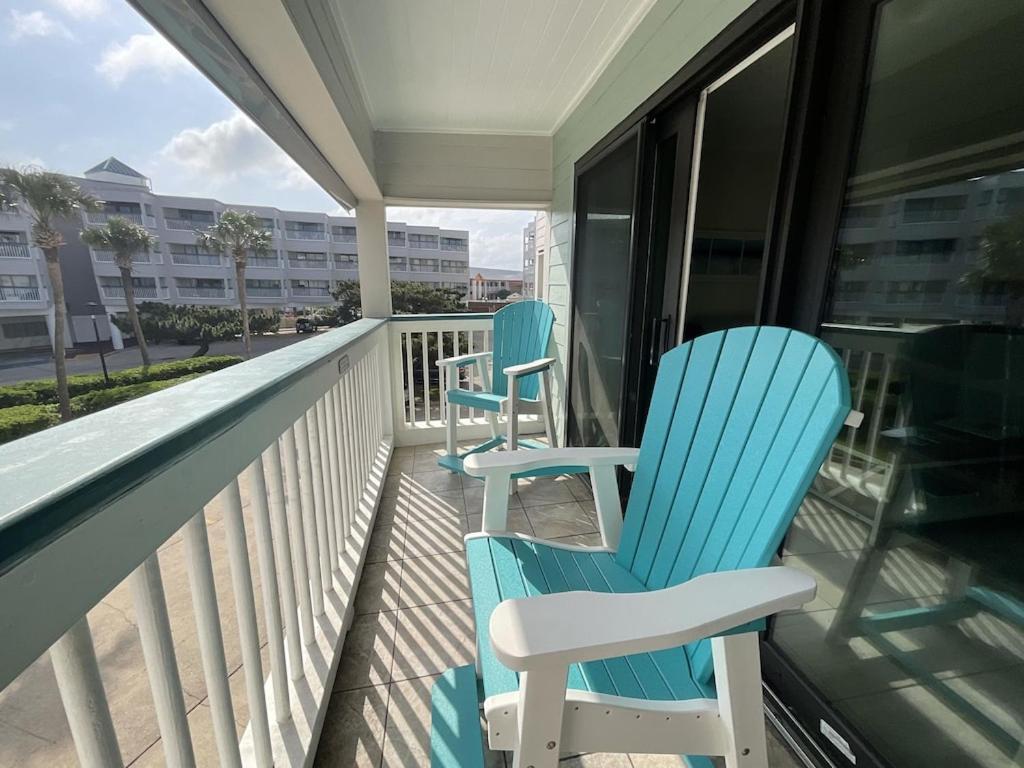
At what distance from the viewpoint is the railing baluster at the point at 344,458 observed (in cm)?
189

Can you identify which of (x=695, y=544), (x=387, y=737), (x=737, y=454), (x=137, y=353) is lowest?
(x=387, y=737)

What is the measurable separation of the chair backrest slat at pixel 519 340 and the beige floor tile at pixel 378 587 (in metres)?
1.44

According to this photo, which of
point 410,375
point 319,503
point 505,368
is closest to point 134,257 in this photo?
point 319,503

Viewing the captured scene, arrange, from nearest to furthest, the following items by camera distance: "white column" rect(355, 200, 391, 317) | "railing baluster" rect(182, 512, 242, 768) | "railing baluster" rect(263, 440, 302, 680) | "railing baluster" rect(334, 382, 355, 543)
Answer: "railing baluster" rect(182, 512, 242, 768)
"railing baluster" rect(263, 440, 302, 680)
"railing baluster" rect(334, 382, 355, 543)
"white column" rect(355, 200, 391, 317)

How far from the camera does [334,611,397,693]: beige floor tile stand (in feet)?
4.71

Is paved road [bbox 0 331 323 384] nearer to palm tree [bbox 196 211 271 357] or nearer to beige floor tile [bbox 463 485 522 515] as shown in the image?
palm tree [bbox 196 211 271 357]

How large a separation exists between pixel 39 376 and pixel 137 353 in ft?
0.78

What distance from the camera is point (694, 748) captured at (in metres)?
0.73

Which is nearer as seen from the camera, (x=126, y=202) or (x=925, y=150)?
(x=126, y=202)

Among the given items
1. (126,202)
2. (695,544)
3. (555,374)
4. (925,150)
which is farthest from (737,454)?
(555,374)

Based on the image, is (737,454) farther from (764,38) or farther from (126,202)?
(764,38)

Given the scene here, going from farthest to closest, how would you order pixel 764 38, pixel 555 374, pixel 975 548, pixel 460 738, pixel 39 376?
1. pixel 555 374
2. pixel 764 38
3. pixel 460 738
4. pixel 975 548
5. pixel 39 376

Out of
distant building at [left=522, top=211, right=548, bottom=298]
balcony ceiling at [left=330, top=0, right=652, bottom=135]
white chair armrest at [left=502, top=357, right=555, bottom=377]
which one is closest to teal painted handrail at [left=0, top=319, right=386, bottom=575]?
white chair armrest at [left=502, top=357, right=555, bottom=377]

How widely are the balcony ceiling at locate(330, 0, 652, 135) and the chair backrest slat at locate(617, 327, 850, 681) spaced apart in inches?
72.4
